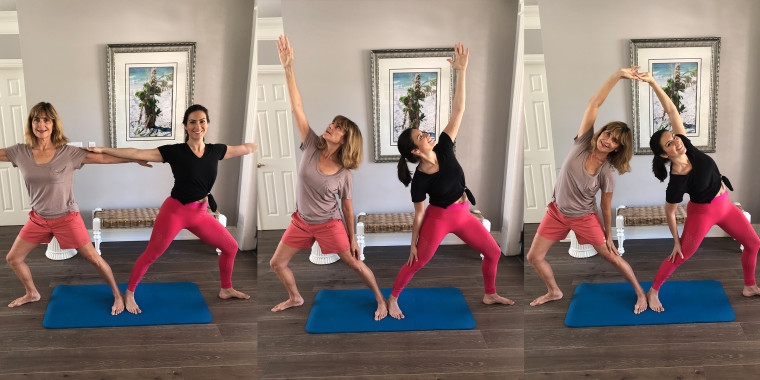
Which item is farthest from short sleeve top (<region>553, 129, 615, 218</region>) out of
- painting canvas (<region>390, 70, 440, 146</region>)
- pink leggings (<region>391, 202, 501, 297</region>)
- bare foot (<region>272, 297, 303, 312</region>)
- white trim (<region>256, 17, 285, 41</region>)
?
white trim (<region>256, 17, 285, 41</region>)

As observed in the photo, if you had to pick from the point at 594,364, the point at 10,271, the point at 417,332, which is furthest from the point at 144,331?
the point at 594,364

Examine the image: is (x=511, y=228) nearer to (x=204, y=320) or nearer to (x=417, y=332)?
(x=417, y=332)

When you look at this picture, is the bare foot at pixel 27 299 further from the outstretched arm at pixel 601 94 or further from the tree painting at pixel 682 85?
the tree painting at pixel 682 85

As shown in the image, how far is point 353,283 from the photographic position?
11.2 feet

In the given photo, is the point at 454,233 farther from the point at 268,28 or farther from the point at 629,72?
the point at 268,28

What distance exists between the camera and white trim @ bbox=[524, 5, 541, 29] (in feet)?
10.6

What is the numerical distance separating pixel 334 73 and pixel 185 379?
1927 millimetres

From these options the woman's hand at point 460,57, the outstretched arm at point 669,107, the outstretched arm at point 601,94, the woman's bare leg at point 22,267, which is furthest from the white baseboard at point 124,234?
the outstretched arm at point 669,107

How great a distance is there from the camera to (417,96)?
313cm

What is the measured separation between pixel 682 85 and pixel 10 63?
3.88 metres

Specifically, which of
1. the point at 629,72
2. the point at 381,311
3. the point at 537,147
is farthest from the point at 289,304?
the point at 629,72

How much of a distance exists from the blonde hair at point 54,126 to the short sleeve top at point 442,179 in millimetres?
2032

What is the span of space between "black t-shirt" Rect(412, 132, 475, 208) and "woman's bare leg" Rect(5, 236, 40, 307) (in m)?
2.31

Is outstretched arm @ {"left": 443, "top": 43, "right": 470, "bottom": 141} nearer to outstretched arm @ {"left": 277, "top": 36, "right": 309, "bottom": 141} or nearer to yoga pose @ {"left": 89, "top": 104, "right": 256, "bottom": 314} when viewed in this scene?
outstretched arm @ {"left": 277, "top": 36, "right": 309, "bottom": 141}
